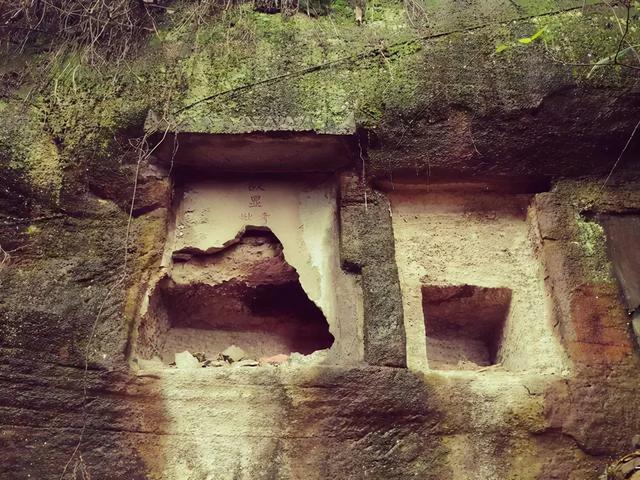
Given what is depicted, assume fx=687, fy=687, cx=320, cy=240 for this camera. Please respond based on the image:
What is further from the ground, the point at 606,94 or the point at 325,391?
the point at 606,94

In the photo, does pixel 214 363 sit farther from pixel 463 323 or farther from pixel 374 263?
pixel 463 323

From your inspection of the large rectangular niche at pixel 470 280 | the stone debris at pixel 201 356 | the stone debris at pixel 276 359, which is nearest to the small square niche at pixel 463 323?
the large rectangular niche at pixel 470 280

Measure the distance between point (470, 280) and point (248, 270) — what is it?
1.15m

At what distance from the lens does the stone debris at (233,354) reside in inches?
137

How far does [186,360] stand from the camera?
132 inches

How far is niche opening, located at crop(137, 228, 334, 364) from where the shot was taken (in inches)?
141

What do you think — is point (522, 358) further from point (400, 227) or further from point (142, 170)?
point (142, 170)

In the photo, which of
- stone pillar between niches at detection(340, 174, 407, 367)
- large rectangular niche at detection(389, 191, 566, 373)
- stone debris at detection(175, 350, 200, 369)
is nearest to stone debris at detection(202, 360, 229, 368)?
stone debris at detection(175, 350, 200, 369)

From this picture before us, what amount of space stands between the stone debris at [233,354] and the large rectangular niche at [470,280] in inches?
34.3

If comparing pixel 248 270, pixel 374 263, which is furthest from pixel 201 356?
pixel 374 263

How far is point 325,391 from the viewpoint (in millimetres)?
2936

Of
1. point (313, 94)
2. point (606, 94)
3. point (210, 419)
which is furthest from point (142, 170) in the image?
point (606, 94)

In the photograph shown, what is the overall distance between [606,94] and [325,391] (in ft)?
6.79

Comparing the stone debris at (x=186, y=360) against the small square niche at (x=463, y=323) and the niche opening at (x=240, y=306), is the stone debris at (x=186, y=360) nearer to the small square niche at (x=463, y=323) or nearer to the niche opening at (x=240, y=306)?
the niche opening at (x=240, y=306)
